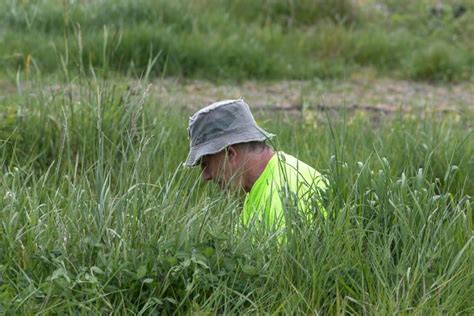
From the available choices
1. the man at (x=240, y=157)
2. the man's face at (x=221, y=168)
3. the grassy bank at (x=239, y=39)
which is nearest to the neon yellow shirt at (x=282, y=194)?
the man at (x=240, y=157)

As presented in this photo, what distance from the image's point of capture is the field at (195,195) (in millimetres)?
3480

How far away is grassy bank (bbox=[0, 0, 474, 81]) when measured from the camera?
316 inches

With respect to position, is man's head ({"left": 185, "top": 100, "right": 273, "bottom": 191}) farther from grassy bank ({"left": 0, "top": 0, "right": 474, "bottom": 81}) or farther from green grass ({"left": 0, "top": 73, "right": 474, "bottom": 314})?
grassy bank ({"left": 0, "top": 0, "right": 474, "bottom": 81})

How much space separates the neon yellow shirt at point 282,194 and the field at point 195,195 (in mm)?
68

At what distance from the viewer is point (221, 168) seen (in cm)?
429

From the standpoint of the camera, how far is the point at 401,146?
5.40 metres

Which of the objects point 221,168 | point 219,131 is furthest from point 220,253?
point 219,131

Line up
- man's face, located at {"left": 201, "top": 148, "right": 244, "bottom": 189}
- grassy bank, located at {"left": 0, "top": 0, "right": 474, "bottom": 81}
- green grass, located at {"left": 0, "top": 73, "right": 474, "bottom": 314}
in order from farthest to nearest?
grassy bank, located at {"left": 0, "top": 0, "right": 474, "bottom": 81}, man's face, located at {"left": 201, "top": 148, "right": 244, "bottom": 189}, green grass, located at {"left": 0, "top": 73, "right": 474, "bottom": 314}

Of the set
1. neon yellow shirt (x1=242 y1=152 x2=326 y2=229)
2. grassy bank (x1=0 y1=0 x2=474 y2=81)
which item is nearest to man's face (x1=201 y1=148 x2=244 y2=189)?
neon yellow shirt (x1=242 y1=152 x2=326 y2=229)

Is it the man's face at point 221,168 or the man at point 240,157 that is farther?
the man's face at point 221,168

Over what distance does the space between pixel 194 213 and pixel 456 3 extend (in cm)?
858

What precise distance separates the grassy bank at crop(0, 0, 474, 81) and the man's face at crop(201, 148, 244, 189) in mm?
3193

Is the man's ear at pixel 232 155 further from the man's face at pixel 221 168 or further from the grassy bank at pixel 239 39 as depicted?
the grassy bank at pixel 239 39

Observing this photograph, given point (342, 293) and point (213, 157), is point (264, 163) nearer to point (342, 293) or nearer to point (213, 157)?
point (213, 157)
